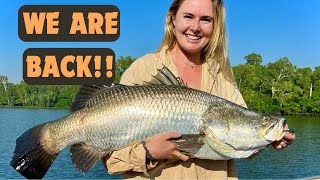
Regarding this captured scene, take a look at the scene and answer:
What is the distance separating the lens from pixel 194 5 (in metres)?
2.64

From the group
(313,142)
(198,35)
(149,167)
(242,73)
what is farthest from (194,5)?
(242,73)

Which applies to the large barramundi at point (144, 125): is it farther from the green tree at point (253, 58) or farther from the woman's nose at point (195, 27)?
the green tree at point (253, 58)

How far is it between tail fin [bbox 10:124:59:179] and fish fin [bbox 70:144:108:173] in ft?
0.39

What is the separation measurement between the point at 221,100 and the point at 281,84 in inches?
2559

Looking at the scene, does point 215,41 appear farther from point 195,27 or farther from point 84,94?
point 84,94

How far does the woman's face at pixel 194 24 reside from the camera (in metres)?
2.62

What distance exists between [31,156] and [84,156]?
0.28 m

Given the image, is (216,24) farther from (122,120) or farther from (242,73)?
(242,73)

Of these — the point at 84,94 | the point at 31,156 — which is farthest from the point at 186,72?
the point at 31,156

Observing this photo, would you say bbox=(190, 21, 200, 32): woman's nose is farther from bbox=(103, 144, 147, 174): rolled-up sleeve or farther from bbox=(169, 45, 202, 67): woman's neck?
bbox=(103, 144, 147, 174): rolled-up sleeve

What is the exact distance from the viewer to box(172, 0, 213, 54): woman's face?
2621 millimetres

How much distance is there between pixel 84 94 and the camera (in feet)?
8.69

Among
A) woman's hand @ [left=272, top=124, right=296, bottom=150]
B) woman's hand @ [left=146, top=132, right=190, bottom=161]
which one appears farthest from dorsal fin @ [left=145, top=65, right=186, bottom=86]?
woman's hand @ [left=272, top=124, right=296, bottom=150]

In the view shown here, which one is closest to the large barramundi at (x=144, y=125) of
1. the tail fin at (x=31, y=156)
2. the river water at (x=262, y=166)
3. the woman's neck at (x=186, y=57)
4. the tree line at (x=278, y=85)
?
the tail fin at (x=31, y=156)
